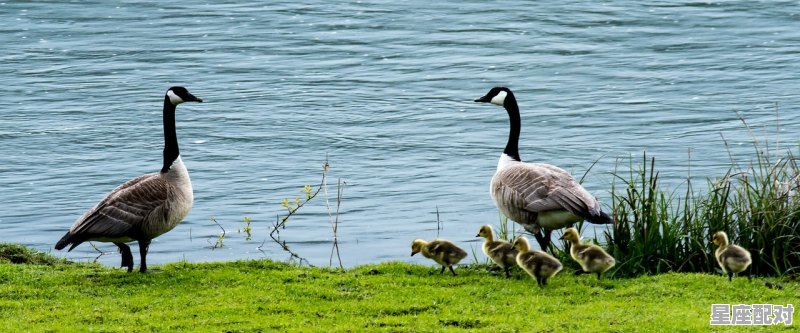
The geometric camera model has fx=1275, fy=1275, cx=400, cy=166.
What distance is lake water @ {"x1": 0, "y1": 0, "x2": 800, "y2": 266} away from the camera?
68.0 ft

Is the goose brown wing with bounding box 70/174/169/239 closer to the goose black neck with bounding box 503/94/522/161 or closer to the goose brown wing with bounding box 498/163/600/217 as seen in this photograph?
the goose brown wing with bounding box 498/163/600/217

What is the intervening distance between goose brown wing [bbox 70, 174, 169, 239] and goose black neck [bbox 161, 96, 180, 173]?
18.8 inches

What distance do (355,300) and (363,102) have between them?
679 inches

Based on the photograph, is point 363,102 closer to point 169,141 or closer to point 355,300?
point 169,141

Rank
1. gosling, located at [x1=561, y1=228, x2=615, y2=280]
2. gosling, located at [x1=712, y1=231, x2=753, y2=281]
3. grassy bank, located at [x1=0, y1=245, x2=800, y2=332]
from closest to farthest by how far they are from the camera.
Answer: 1. grassy bank, located at [x1=0, y1=245, x2=800, y2=332]
2. gosling, located at [x1=712, y1=231, x2=753, y2=281]
3. gosling, located at [x1=561, y1=228, x2=615, y2=280]

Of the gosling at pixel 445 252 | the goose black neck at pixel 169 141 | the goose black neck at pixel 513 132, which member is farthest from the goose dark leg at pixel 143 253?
the goose black neck at pixel 513 132

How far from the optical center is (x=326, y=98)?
96.8ft

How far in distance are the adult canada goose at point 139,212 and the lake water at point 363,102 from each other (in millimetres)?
3536

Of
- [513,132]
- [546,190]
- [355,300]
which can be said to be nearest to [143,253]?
[355,300]

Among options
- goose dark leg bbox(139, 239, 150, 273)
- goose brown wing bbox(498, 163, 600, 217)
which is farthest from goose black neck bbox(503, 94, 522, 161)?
goose dark leg bbox(139, 239, 150, 273)

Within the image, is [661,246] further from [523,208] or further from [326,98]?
[326,98]

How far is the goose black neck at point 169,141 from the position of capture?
1409cm

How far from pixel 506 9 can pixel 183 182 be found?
88.1 feet

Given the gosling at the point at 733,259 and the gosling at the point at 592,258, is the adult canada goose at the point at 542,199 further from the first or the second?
the gosling at the point at 733,259
